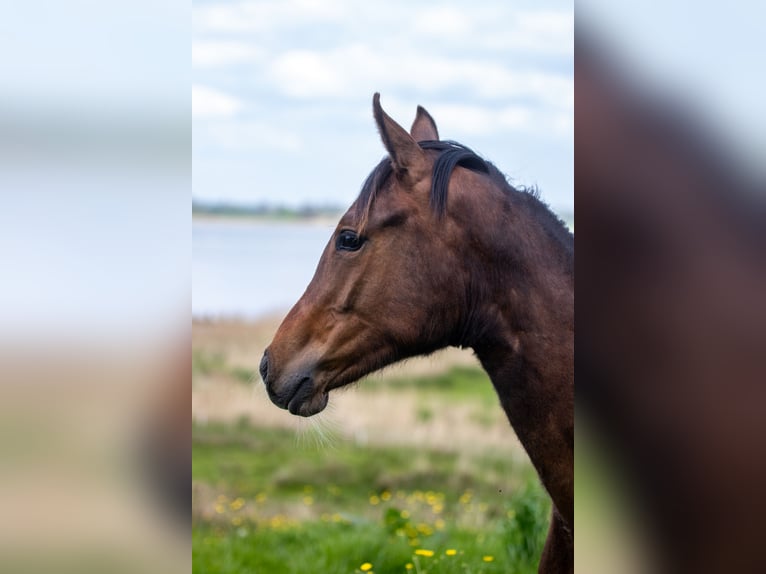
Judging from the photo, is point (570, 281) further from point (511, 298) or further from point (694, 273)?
point (694, 273)

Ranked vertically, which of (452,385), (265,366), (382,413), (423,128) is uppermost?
(423,128)

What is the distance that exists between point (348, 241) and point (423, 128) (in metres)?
0.82

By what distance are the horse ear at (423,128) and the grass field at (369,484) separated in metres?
1.26

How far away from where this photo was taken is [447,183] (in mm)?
2723

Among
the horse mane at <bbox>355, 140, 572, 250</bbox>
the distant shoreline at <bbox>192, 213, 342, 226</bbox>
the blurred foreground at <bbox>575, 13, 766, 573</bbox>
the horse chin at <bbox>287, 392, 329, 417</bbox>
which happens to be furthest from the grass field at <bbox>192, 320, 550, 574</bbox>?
the distant shoreline at <bbox>192, 213, 342, 226</bbox>

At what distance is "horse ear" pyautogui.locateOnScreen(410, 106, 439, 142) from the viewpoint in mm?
3414

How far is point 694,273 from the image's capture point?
1.01 meters

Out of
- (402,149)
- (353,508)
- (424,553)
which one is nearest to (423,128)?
(402,149)

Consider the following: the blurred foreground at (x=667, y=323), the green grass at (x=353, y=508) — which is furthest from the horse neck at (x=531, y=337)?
the blurred foreground at (x=667, y=323)

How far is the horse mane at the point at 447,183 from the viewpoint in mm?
2730

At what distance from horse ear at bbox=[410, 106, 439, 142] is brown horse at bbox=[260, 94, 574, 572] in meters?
0.47

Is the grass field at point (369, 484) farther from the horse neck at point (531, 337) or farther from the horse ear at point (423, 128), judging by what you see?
the horse ear at point (423, 128)

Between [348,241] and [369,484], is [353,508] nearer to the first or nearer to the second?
[369,484]

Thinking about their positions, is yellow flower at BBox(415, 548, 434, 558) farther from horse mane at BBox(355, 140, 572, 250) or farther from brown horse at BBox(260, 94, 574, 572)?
horse mane at BBox(355, 140, 572, 250)
